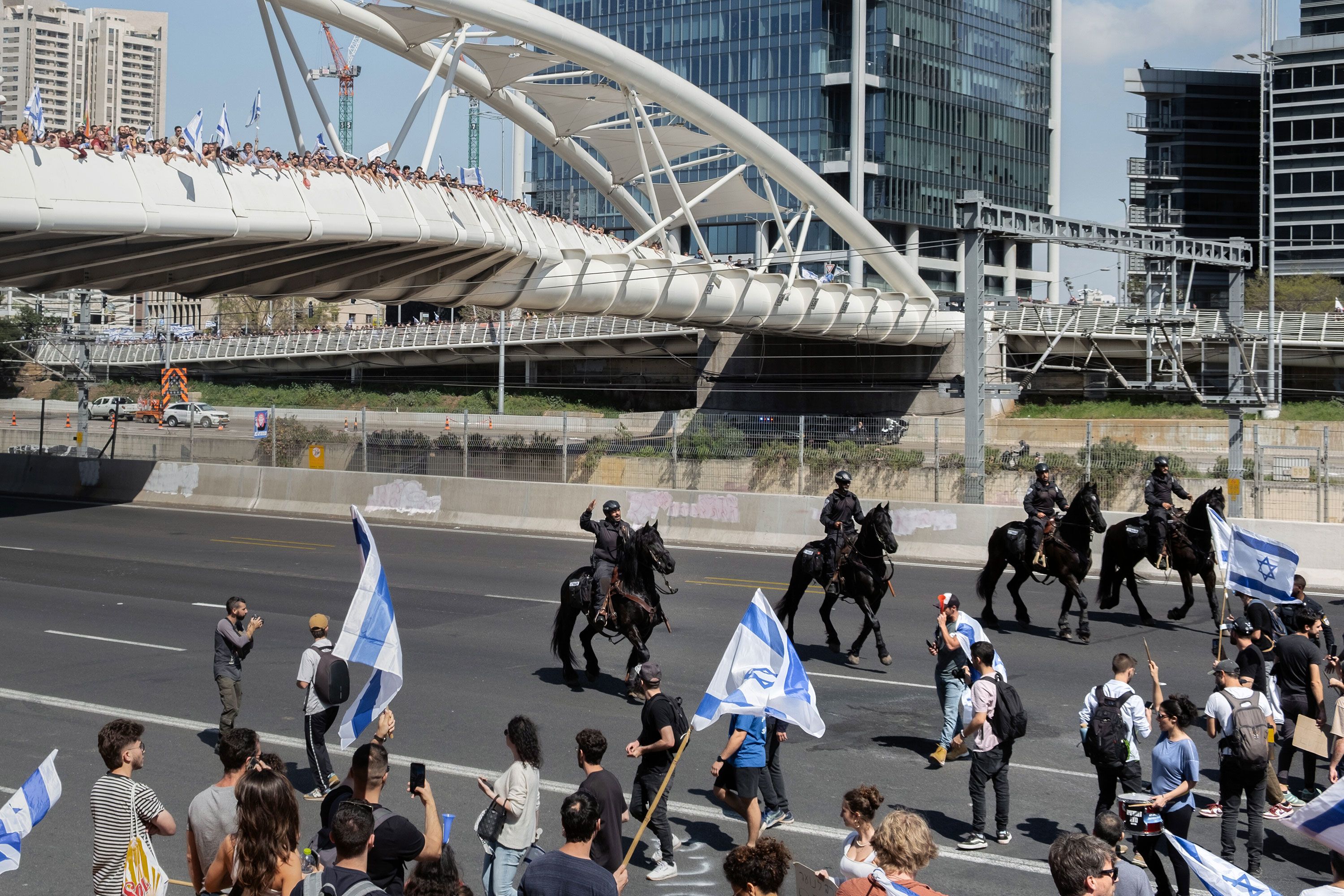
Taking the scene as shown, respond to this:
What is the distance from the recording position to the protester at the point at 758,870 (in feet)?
15.9

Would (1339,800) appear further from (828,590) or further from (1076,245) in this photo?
(1076,245)

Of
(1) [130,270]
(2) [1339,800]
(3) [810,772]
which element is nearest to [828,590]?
(3) [810,772]

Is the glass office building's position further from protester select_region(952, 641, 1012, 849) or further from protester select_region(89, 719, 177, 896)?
→ protester select_region(89, 719, 177, 896)

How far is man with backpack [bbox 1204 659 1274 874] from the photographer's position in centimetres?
803

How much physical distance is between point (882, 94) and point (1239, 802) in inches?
3857

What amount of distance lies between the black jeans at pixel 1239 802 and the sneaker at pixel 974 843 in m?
1.51

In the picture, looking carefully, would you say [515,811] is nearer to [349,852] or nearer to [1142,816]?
[349,852]

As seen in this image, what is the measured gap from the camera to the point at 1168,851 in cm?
790

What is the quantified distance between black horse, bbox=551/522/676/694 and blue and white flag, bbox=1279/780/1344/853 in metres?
7.11

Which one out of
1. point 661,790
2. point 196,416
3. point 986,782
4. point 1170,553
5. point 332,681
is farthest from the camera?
point 196,416

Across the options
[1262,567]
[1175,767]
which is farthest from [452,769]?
[1262,567]

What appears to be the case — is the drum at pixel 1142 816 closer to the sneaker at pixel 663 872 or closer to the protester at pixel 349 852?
the sneaker at pixel 663 872

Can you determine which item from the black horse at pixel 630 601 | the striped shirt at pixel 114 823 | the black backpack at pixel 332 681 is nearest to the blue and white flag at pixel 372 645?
the black backpack at pixel 332 681

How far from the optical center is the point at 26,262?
28281 mm
